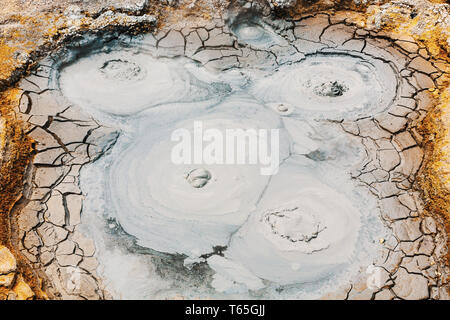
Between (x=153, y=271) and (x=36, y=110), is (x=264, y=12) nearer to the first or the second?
(x=36, y=110)

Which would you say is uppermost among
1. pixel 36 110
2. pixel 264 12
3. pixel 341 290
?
pixel 264 12

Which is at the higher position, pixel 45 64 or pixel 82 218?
pixel 45 64

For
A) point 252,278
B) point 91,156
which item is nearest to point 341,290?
point 252,278

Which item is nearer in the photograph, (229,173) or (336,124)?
(229,173)

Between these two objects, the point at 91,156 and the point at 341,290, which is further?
the point at 91,156
